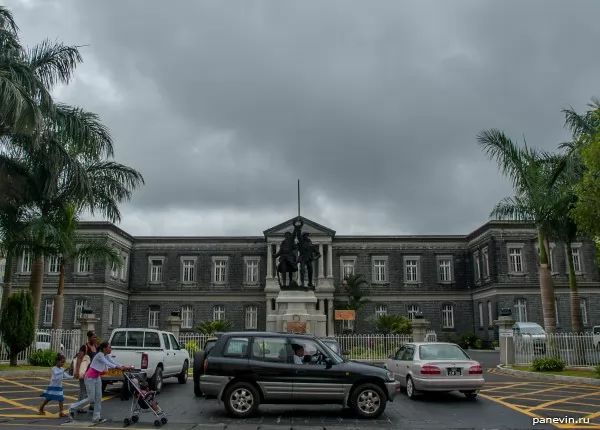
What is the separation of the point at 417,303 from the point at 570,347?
30132mm

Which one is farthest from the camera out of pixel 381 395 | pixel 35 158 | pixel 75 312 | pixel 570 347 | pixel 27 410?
pixel 75 312

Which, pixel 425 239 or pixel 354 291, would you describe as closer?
pixel 354 291

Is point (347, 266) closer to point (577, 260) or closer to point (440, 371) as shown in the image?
point (577, 260)

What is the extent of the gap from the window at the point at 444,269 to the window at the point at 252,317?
673 inches

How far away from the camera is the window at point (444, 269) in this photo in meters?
51.4

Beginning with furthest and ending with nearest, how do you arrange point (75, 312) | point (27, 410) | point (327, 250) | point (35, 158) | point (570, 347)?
point (327, 250) < point (75, 312) < point (570, 347) < point (35, 158) < point (27, 410)

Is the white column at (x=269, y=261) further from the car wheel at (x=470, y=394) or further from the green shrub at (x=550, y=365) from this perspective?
the car wheel at (x=470, y=394)

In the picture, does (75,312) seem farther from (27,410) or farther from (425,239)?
(27,410)

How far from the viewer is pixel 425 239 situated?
52.0 metres

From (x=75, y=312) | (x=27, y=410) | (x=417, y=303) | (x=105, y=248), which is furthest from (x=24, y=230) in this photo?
(x=417, y=303)

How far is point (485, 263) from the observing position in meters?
47.7

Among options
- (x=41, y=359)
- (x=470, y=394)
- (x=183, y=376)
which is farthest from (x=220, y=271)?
(x=470, y=394)

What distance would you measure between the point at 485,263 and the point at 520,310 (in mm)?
4865

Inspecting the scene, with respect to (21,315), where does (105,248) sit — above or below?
above
